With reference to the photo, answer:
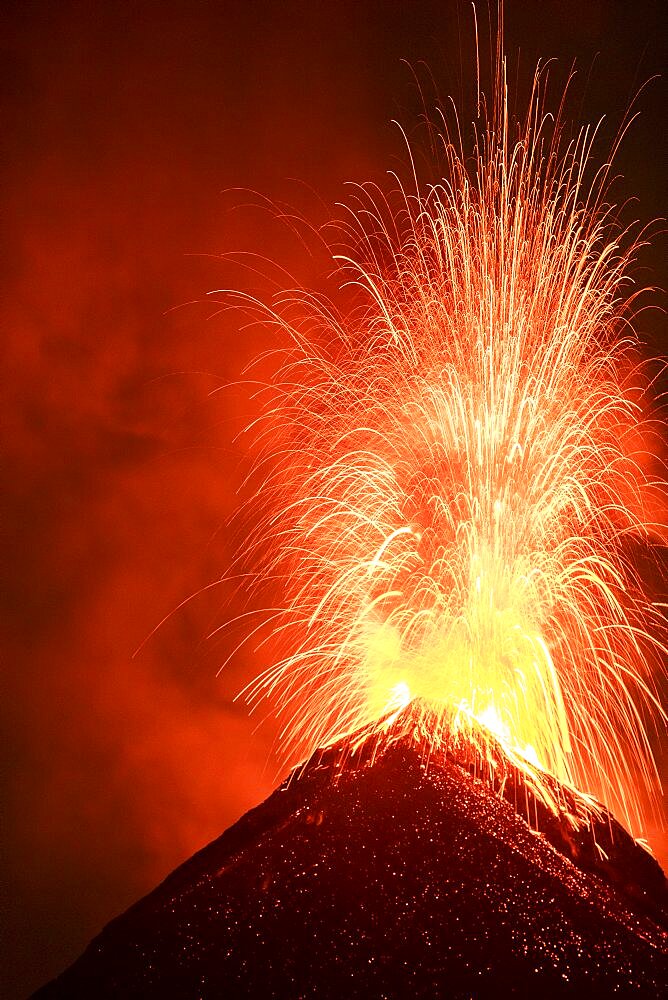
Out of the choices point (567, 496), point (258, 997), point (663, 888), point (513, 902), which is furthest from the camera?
point (567, 496)

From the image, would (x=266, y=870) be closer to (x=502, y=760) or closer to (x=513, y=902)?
(x=513, y=902)

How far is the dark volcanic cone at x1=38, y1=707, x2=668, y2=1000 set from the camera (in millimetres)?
13789

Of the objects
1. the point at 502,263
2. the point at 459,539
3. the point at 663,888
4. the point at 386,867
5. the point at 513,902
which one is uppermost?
the point at 502,263

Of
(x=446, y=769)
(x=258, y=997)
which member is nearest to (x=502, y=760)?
(x=446, y=769)

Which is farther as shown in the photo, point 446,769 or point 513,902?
point 446,769

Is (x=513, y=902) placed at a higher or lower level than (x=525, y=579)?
lower

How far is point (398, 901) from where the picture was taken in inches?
576

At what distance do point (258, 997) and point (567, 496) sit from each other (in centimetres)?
978

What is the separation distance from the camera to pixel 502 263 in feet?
A: 63.0

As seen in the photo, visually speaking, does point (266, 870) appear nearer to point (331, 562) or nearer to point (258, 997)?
point (258, 997)

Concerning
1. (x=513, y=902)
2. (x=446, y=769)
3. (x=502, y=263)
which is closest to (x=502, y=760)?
(x=446, y=769)

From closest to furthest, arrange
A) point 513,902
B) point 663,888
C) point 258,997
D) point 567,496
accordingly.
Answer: point 258,997
point 513,902
point 663,888
point 567,496

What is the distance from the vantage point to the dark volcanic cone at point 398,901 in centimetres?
1379

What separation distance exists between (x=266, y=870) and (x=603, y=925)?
4920mm
